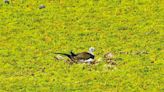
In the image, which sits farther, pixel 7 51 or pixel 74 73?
pixel 7 51

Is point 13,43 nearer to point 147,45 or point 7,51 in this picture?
point 7,51

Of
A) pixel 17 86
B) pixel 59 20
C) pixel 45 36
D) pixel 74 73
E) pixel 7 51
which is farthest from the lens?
pixel 59 20

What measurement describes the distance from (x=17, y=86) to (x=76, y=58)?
4041 millimetres

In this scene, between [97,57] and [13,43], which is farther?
[13,43]

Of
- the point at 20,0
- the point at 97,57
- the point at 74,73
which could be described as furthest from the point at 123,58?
the point at 20,0

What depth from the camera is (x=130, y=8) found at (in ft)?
108

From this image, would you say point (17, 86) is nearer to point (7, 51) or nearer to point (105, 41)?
point (7, 51)

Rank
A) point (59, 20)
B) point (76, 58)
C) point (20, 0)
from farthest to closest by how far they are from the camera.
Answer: point (20, 0) → point (59, 20) → point (76, 58)

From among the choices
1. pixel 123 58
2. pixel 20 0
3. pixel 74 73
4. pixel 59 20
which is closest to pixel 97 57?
pixel 123 58

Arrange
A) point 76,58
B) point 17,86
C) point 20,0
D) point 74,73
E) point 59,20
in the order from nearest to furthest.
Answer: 1. point 17,86
2. point 74,73
3. point 76,58
4. point 59,20
5. point 20,0

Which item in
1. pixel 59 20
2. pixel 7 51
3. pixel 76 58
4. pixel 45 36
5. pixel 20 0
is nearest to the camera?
pixel 76 58

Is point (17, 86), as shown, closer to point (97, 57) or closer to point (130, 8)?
point (97, 57)

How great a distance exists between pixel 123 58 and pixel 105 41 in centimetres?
327

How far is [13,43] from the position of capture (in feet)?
89.5
